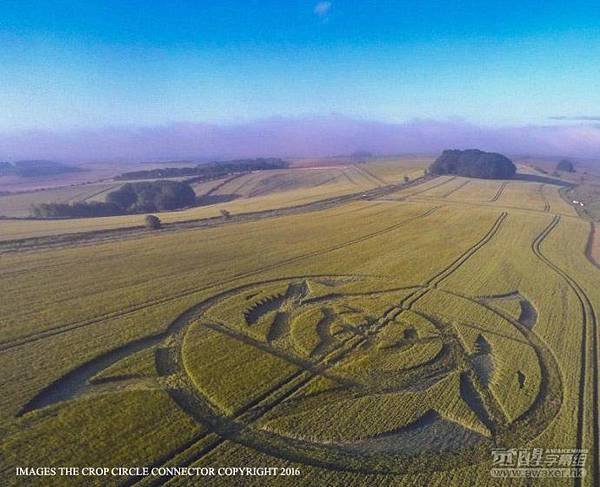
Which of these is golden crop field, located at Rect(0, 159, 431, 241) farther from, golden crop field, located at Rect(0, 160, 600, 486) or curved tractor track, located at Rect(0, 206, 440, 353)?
curved tractor track, located at Rect(0, 206, 440, 353)

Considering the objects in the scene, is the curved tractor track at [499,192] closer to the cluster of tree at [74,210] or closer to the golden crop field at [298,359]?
the golden crop field at [298,359]

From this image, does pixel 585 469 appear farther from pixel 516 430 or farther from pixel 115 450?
pixel 115 450

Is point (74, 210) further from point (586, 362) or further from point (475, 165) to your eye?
point (475, 165)

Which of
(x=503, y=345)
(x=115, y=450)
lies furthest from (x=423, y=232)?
(x=115, y=450)

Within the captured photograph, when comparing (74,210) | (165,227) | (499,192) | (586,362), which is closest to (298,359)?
(586,362)

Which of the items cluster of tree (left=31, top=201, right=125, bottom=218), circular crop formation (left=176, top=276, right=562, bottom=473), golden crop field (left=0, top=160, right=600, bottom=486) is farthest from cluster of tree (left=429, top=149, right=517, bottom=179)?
circular crop formation (left=176, top=276, right=562, bottom=473)
